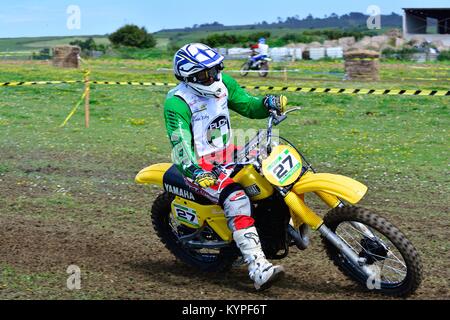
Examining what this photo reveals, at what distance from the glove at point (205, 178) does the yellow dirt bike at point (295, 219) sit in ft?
1.15

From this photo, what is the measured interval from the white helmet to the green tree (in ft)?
231

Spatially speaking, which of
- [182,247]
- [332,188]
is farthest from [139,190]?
[332,188]

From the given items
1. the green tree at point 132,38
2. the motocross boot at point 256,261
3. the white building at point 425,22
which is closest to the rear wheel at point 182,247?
the motocross boot at point 256,261

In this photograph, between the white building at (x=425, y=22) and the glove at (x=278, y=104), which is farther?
the white building at (x=425, y=22)

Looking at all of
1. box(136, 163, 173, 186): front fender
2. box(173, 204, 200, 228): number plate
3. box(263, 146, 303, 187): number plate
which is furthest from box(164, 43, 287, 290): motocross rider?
box(136, 163, 173, 186): front fender

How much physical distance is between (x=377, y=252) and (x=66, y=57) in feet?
122

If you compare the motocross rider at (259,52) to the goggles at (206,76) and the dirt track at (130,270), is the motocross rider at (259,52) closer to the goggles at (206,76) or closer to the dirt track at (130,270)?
the dirt track at (130,270)

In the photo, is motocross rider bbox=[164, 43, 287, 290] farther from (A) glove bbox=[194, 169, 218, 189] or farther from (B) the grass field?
(B) the grass field

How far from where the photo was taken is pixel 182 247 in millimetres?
7473

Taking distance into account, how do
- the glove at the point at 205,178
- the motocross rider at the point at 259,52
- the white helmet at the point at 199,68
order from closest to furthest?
the glove at the point at 205,178
the white helmet at the point at 199,68
the motocross rider at the point at 259,52

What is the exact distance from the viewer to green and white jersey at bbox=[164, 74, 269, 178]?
659 centimetres

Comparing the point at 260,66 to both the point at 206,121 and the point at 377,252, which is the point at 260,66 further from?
the point at 377,252

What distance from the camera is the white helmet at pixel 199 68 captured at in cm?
662
